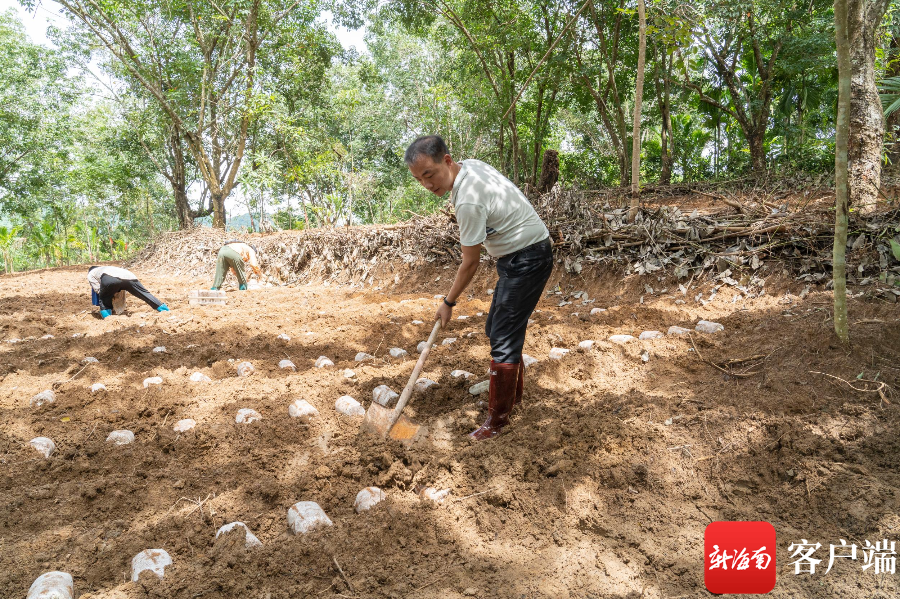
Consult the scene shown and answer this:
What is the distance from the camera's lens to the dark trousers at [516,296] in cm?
238

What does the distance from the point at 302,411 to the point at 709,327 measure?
8.59 ft

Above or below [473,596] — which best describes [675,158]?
above

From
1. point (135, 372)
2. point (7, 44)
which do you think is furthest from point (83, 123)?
point (135, 372)

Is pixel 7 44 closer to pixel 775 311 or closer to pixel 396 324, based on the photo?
pixel 396 324

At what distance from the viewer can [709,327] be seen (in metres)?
3.13

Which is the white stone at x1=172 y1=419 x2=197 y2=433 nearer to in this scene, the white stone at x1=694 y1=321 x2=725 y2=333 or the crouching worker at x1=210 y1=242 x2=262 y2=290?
the white stone at x1=694 y1=321 x2=725 y2=333

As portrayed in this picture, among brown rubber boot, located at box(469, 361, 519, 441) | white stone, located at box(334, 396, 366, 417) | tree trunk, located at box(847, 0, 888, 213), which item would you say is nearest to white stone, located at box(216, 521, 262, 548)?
white stone, located at box(334, 396, 366, 417)

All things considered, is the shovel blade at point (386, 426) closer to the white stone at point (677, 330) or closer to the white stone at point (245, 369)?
the white stone at point (245, 369)

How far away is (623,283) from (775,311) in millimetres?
1375

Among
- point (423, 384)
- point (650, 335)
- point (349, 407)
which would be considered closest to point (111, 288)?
point (349, 407)

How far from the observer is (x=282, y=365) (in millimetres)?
3277

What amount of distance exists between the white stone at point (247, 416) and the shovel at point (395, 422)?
574mm

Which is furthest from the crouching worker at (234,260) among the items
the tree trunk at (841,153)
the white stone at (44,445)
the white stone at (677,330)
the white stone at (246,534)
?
the tree trunk at (841,153)

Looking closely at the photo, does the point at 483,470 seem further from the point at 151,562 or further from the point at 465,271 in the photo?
the point at 151,562
